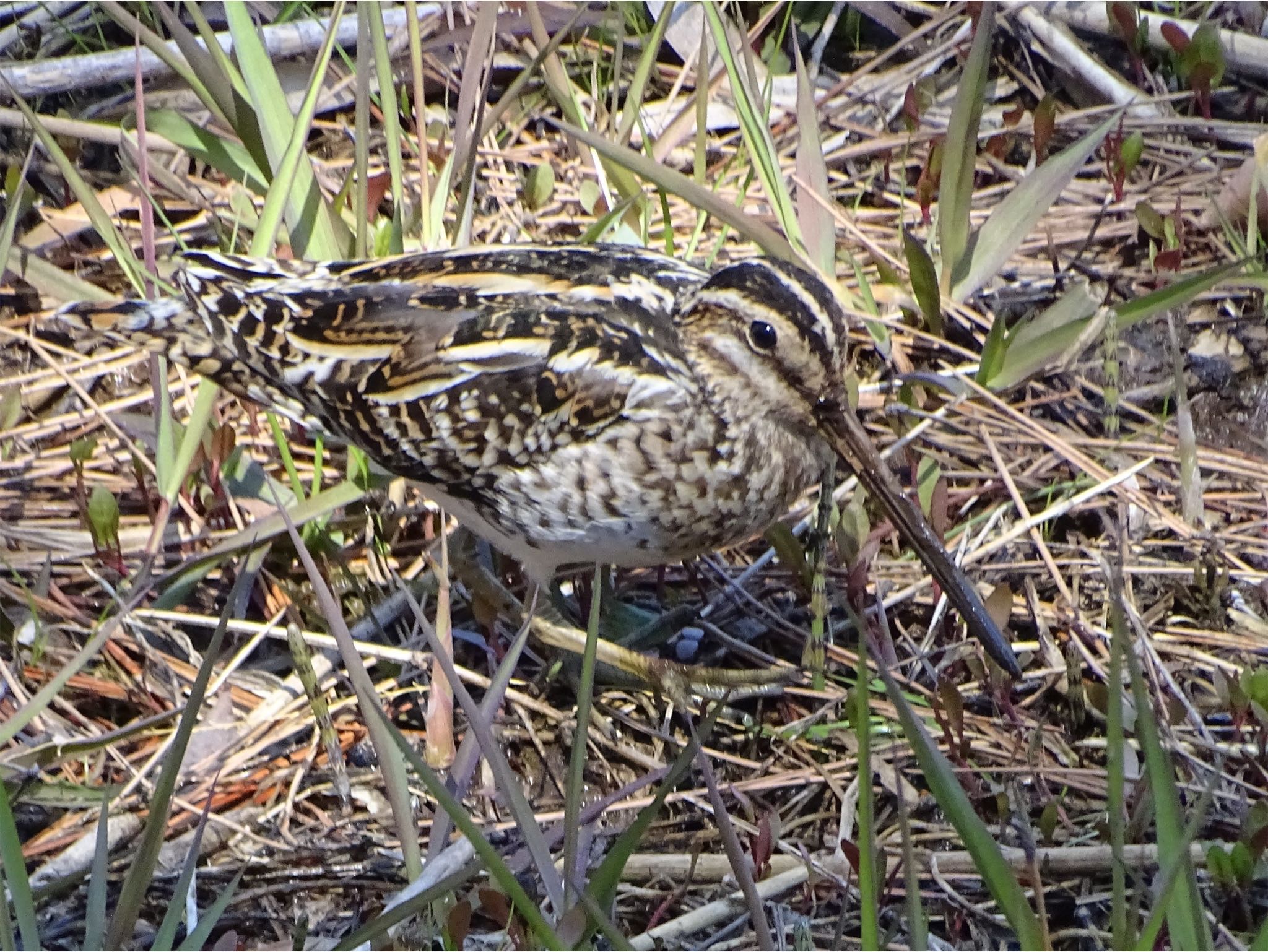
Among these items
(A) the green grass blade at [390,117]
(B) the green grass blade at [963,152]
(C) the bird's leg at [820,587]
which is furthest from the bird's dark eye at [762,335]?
(A) the green grass blade at [390,117]

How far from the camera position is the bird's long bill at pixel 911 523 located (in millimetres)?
2756

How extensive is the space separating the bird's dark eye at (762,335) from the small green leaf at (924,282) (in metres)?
0.71

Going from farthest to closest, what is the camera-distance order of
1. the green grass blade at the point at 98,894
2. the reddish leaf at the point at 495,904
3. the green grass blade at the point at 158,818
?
the reddish leaf at the point at 495,904
the green grass blade at the point at 98,894
the green grass blade at the point at 158,818

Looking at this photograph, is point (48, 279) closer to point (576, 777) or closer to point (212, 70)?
point (212, 70)

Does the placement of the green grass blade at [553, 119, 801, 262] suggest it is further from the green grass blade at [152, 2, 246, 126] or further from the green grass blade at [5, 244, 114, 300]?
the green grass blade at [5, 244, 114, 300]

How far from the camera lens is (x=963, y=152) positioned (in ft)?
11.2

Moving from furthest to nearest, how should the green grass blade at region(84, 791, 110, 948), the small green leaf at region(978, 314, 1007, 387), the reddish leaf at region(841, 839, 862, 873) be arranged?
the small green leaf at region(978, 314, 1007, 387)
the reddish leaf at region(841, 839, 862, 873)
the green grass blade at region(84, 791, 110, 948)

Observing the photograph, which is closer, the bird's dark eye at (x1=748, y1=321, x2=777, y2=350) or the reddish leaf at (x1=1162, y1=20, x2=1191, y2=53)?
the bird's dark eye at (x1=748, y1=321, x2=777, y2=350)

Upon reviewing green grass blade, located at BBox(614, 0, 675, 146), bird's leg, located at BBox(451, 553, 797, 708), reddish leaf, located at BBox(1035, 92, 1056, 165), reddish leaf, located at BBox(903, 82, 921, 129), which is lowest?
bird's leg, located at BBox(451, 553, 797, 708)

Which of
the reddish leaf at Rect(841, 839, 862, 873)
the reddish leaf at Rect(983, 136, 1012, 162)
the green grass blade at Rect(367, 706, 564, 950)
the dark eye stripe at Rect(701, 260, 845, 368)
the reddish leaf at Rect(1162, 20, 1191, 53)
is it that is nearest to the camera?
the green grass blade at Rect(367, 706, 564, 950)

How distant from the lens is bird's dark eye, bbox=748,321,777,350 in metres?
2.78

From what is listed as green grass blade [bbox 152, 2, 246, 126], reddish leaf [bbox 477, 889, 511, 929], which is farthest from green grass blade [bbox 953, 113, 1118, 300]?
reddish leaf [bbox 477, 889, 511, 929]

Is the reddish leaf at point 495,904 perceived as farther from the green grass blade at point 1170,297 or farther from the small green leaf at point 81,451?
the green grass blade at point 1170,297

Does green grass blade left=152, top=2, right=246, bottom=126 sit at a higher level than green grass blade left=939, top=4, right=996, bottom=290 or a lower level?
higher
